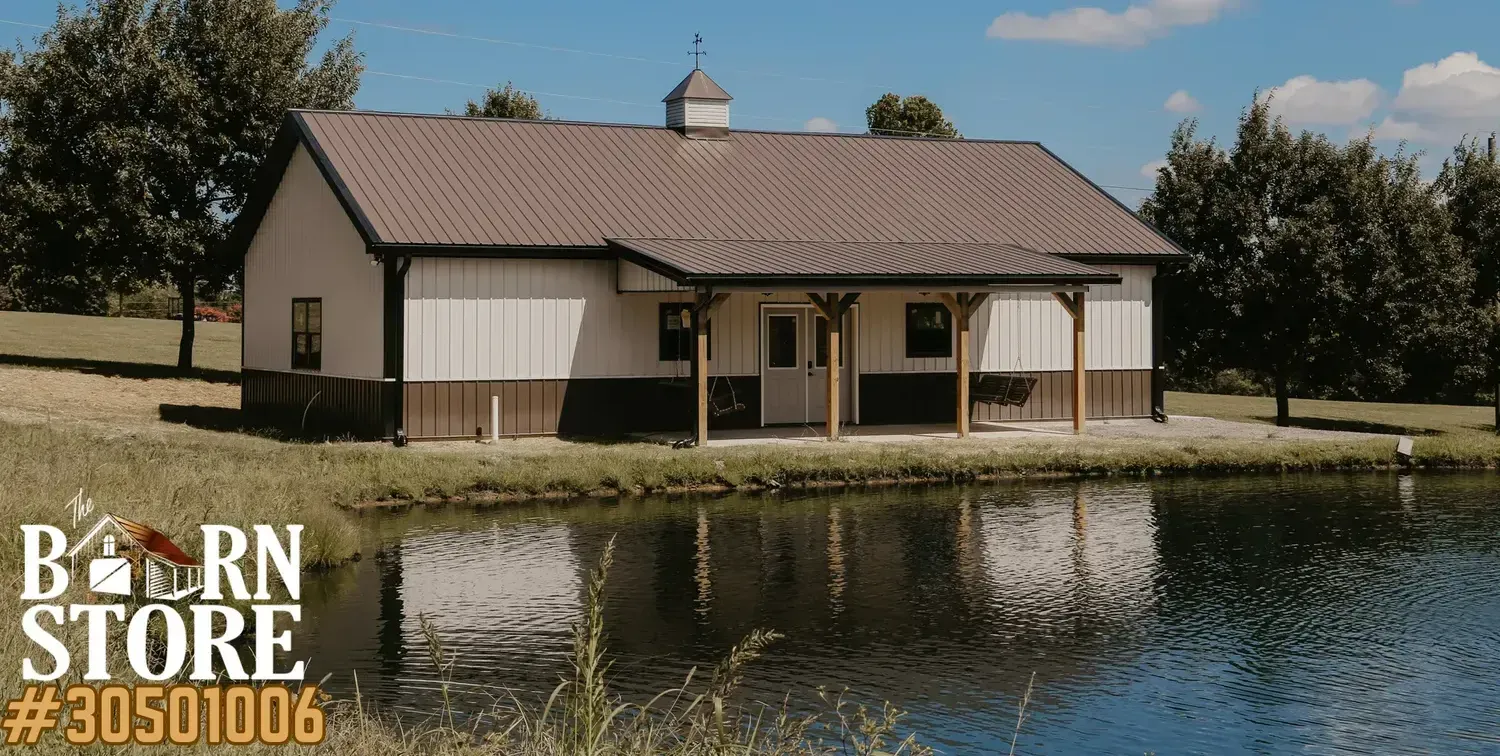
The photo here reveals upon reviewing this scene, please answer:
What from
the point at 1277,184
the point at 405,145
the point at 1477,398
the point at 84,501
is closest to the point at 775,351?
the point at 405,145

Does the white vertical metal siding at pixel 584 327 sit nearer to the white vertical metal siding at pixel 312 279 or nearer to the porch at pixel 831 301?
the porch at pixel 831 301

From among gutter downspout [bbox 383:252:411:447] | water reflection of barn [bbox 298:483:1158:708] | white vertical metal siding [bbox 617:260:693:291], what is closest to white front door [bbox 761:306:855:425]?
white vertical metal siding [bbox 617:260:693:291]

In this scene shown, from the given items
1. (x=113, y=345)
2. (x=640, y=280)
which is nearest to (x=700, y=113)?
(x=640, y=280)

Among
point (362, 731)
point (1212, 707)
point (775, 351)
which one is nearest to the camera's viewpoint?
point (362, 731)

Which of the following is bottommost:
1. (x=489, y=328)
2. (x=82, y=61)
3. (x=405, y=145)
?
(x=489, y=328)

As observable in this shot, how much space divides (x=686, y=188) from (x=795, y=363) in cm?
383

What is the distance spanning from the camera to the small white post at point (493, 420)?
79.7ft

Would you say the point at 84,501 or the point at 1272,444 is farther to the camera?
the point at 1272,444

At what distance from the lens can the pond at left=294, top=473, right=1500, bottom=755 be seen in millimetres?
9602

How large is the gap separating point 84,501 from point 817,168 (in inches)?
761

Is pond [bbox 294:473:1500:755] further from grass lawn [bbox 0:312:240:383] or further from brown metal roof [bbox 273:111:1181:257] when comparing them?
grass lawn [bbox 0:312:240:383]

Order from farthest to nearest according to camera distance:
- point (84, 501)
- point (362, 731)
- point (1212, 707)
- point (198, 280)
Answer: point (198, 280)
point (84, 501)
point (1212, 707)
point (362, 731)

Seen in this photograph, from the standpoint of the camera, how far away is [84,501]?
42.1ft

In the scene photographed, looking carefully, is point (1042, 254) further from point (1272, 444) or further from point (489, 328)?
point (489, 328)
